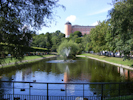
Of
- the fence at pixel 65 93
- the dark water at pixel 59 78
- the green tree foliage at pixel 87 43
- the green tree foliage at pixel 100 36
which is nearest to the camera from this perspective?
the fence at pixel 65 93

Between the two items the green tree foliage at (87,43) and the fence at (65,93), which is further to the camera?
the green tree foliage at (87,43)

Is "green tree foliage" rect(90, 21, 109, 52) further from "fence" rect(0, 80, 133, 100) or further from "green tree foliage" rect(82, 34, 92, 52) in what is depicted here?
"fence" rect(0, 80, 133, 100)

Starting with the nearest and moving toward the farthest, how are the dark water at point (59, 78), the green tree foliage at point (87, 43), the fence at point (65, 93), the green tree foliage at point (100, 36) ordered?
the fence at point (65, 93) → the dark water at point (59, 78) → the green tree foliage at point (100, 36) → the green tree foliage at point (87, 43)

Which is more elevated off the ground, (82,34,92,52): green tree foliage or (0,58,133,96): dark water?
(82,34,92,52): green tree foliage

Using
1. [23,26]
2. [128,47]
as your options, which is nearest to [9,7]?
[23,26]

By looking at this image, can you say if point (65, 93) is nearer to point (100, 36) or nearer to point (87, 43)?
point (100, 36)

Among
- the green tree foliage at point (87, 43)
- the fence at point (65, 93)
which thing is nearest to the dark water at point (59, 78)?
the fence at point (65, 93)

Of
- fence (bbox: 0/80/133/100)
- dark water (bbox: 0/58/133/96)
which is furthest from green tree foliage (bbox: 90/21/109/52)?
fence (bbox: 0/80/133/100)

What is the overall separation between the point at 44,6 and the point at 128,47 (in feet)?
57.8

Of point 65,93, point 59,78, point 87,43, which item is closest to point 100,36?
point 87,43

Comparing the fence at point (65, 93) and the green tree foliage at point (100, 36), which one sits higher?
the green tree foliage at point (100, 36)

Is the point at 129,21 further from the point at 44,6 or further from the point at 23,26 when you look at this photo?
the point at 23,26

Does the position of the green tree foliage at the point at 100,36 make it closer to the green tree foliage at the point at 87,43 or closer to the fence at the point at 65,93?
the green tree foliage at the point at 87,43

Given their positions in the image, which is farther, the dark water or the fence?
the dark water
